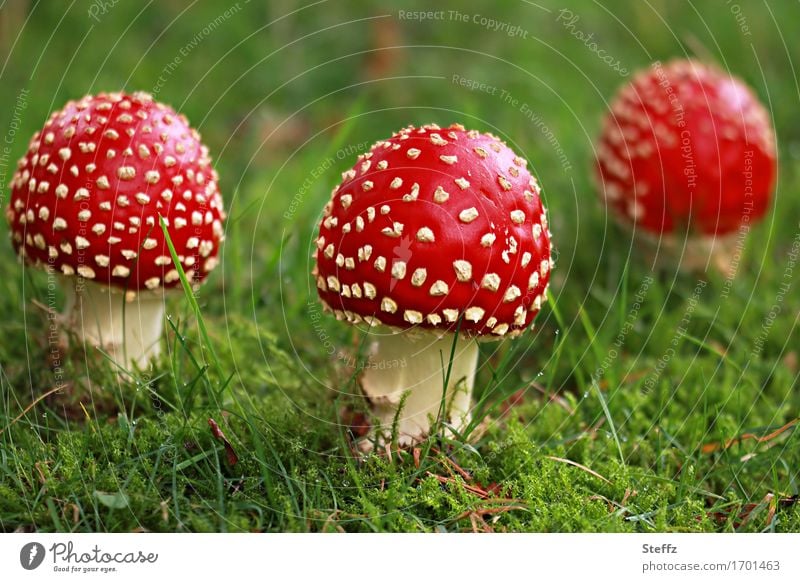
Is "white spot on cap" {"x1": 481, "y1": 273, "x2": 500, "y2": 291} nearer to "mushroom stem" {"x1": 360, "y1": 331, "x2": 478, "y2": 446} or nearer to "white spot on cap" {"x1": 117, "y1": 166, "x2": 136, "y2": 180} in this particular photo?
"mushroom stem" {"x1": 360, "y1": 331, "x2": 478, "y2": 446}

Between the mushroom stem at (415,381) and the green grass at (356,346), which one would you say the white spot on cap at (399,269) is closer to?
the mushroom stem at (415,381)

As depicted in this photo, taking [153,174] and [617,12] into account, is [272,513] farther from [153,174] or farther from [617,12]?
[617,12]

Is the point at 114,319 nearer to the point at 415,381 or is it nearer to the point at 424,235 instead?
the point at 415,381

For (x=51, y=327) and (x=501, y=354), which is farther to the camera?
(x=501, y=354)

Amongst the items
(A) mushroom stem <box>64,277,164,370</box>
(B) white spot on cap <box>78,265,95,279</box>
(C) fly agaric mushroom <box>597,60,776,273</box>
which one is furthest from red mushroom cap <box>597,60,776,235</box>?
(B) white spot on cap <box>78,265,95,279</box>
